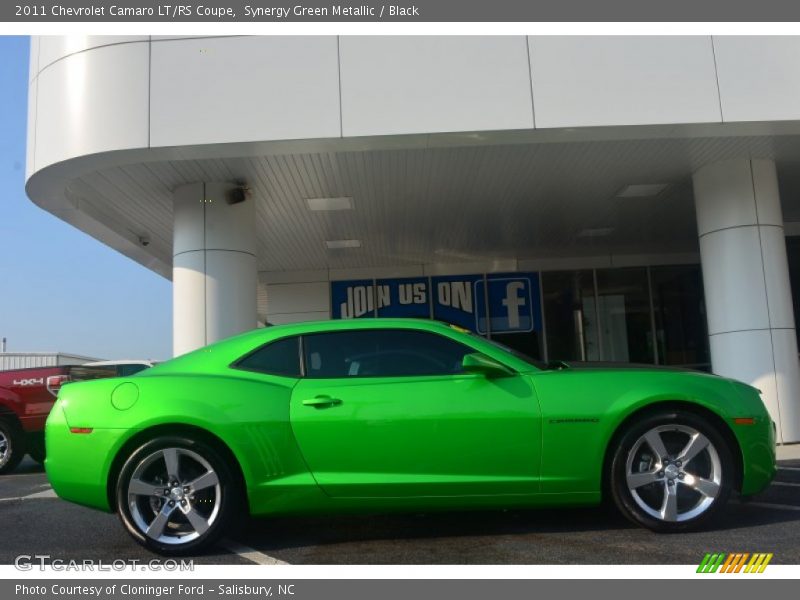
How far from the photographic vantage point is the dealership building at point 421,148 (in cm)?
808

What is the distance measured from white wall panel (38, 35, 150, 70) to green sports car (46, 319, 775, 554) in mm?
5179

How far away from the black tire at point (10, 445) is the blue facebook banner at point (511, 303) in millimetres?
10189

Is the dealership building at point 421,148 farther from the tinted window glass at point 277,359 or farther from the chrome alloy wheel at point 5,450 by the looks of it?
the tinted window glass at point 277,359

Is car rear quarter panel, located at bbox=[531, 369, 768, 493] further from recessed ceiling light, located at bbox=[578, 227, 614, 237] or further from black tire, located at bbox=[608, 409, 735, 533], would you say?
recessed ceiling light, located at bbox=[578, 227, 614, 237]

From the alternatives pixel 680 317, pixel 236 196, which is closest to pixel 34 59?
pixel 236 196

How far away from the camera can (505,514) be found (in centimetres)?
512

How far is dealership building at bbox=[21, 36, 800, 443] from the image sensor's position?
8.08 m

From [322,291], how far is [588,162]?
8.93 meters

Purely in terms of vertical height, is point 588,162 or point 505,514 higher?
point 588,162

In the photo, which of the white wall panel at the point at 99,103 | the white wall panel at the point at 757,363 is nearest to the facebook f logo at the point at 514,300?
the white wall panel at the point at 757,363

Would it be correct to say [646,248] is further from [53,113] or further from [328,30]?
[53,113]

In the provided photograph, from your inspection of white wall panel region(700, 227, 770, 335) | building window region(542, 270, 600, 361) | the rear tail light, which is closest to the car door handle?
the rear tail light

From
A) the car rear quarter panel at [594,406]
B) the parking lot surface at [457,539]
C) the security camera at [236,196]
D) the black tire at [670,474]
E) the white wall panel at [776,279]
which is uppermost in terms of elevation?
the security camera at [236,196]
